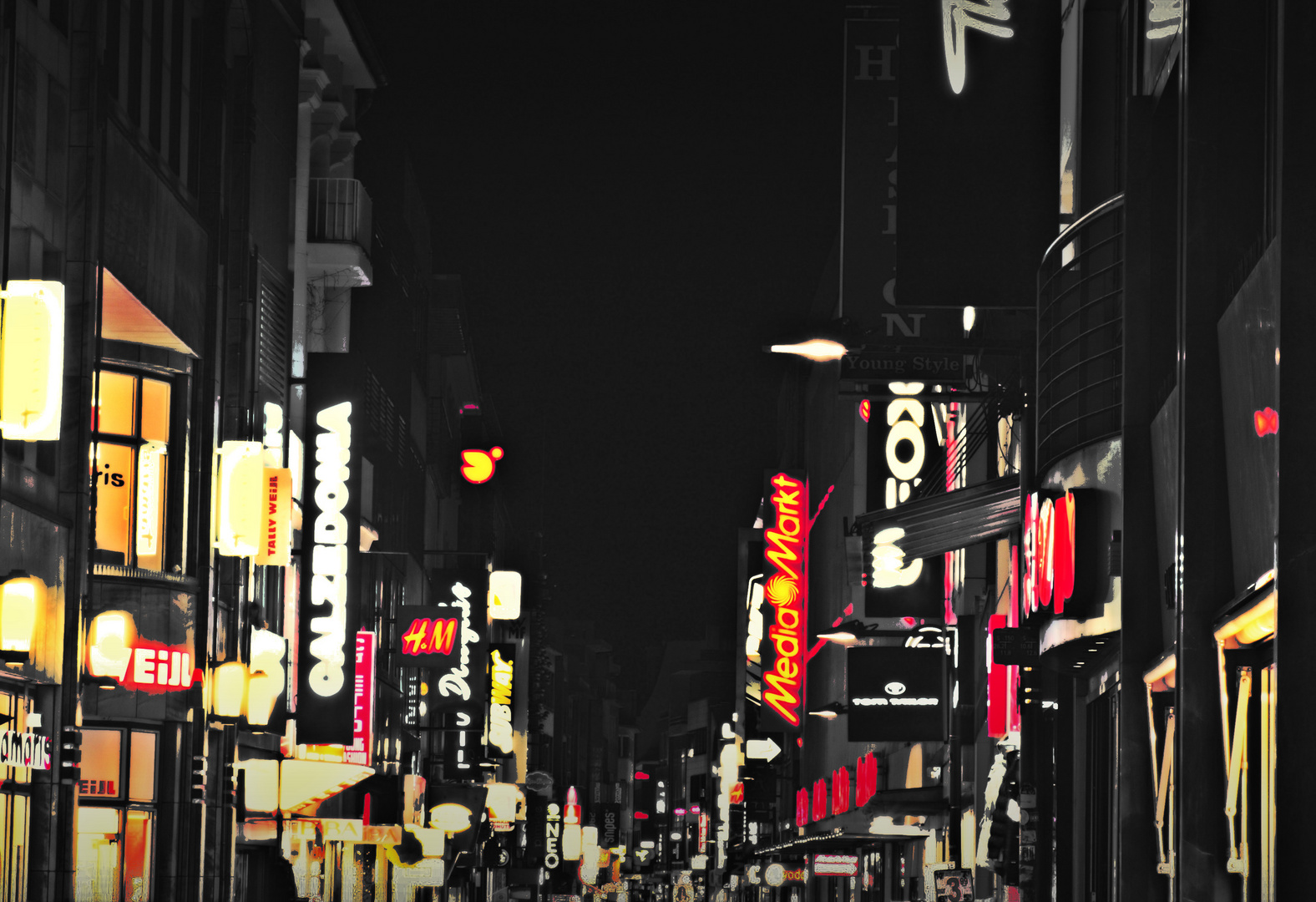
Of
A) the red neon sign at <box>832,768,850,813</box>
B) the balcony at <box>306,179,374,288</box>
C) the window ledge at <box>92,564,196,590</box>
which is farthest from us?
the red neon sign at <box>832,768,850,813</box>

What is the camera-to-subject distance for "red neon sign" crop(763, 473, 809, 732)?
50438 millimetres

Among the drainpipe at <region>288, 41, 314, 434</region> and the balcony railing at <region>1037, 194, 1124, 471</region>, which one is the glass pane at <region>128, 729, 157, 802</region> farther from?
the balcony railing at <region>1037, 194, 1124, 471</region>

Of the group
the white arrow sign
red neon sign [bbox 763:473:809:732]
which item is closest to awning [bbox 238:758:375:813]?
red neon sign [bbox 763:473:809:732]

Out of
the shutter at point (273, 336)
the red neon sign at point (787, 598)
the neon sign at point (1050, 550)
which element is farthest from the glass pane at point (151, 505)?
the red neon sign at point (787, 598)

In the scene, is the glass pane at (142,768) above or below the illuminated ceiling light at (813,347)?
below

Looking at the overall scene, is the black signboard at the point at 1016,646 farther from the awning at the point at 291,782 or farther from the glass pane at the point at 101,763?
the awning at the point at 291,782

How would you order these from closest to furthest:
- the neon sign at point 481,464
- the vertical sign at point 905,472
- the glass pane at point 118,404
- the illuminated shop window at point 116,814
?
the illuminated shop window at point 116,814
the glass pane at point 118,404
the vertical sign at point 905,472
the neon sign at point 481,464

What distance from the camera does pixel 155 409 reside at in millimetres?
28078

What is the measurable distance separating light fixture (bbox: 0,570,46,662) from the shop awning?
10081 mm

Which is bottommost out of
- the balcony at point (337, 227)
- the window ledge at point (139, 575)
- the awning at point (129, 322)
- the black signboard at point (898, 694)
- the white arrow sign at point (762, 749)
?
the white arrow sign at point (762, 749)

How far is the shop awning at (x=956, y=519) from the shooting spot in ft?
73.5

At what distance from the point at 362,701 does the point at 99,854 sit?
36.7ft

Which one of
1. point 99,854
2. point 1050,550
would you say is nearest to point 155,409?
point 99,854

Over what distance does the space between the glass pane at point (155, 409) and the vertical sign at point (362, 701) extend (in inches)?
359
